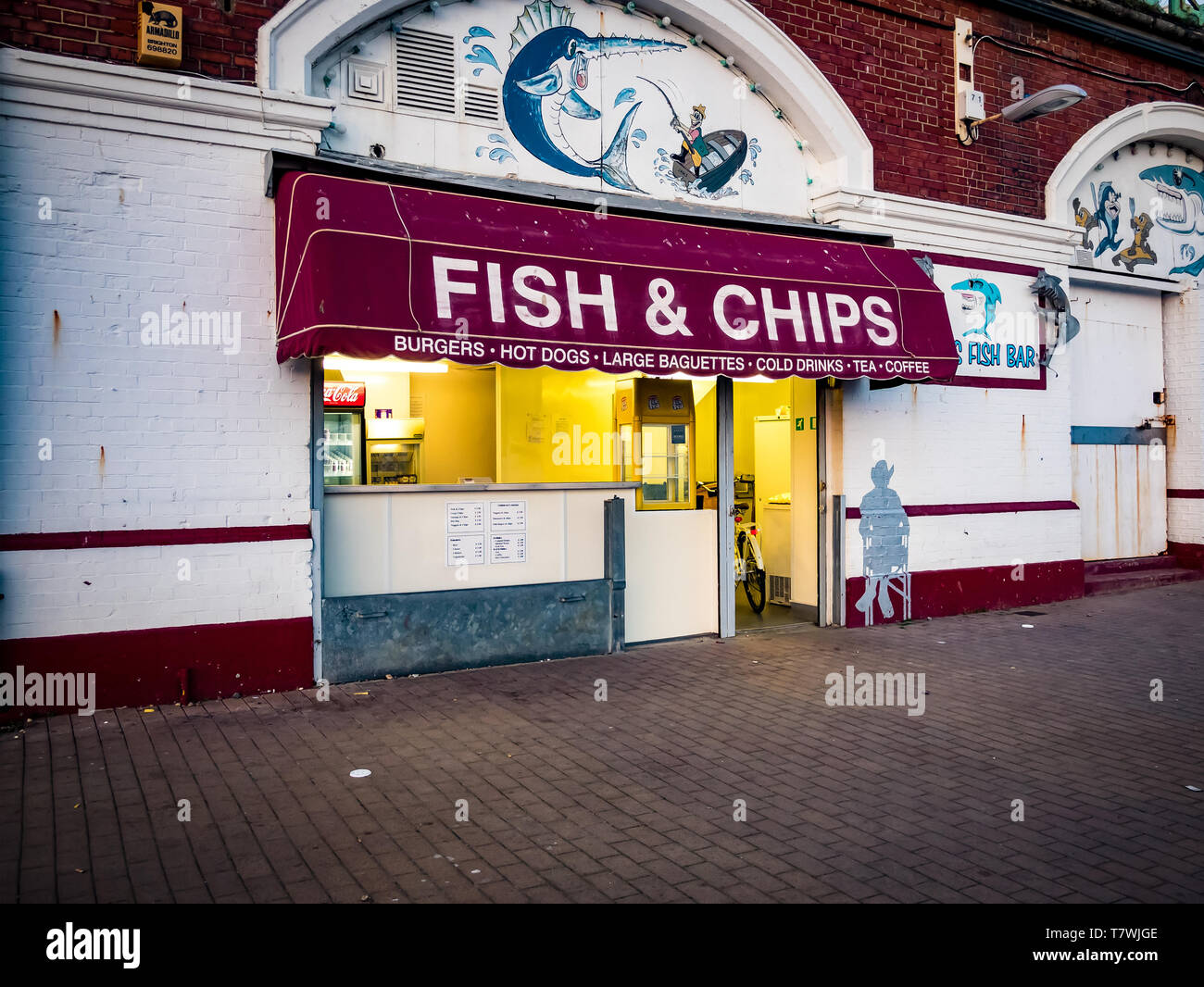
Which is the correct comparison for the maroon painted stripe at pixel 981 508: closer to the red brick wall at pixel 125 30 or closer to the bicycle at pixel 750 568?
the bicycle at pixel 750 568

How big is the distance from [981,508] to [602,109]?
593 centimetres

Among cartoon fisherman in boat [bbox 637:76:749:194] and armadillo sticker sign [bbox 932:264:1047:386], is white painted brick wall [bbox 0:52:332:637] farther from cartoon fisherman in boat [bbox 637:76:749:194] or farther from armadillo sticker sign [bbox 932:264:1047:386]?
armadillo sticker sign [bbox 932:264:1047:386]

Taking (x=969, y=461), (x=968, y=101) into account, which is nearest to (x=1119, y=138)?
(x=968, y=101)

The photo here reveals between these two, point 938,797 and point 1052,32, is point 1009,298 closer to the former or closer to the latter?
point 1052,32

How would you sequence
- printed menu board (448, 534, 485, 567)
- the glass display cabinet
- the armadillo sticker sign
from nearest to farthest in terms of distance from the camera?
1. printed menu board (448, 534, 485, 567)
2. the glass display cabinet
3. the armadillo sticker sign

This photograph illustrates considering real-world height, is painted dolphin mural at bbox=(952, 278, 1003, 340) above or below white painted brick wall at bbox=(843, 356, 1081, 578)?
above

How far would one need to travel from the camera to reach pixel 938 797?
5.14m

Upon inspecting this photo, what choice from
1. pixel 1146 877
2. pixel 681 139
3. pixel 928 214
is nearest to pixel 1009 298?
pixel 928 214

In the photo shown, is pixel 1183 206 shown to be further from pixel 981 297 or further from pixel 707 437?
pixel 707 437

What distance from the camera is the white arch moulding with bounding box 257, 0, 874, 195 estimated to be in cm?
718

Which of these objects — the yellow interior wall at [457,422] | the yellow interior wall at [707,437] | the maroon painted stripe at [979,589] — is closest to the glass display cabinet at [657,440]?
the yellow interior wall at [707,437]

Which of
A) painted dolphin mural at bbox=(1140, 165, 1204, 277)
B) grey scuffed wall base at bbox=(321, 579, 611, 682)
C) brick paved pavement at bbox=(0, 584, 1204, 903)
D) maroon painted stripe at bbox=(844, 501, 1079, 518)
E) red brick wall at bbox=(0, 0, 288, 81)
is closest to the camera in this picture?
brick paved pavement at bbox=(0, 584, 1204, 903)

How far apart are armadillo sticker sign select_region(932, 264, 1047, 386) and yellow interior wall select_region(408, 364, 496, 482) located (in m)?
5.00

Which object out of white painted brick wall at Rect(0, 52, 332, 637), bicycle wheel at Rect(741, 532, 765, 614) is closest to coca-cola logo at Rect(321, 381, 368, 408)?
white painted brick wall at Rect(0, 52, 332, 637)
